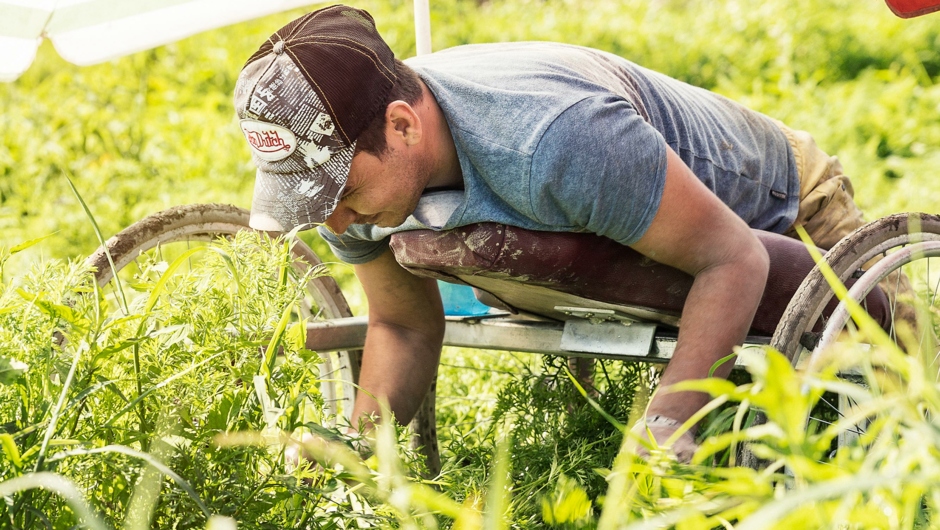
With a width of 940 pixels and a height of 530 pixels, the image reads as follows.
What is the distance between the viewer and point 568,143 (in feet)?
5.51

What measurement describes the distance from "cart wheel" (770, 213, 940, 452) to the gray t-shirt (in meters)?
0.32

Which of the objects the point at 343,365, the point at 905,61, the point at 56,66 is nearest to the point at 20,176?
the point at 56,66

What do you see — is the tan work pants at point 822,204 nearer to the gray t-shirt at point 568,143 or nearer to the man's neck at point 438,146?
the gray t-shirt at point 568,143

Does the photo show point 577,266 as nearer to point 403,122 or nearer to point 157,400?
point 403,122

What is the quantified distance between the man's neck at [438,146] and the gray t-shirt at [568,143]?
17 mm

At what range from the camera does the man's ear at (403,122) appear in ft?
5.68

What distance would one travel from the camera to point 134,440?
4.15 ft

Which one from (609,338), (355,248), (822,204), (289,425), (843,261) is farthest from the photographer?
(822,204)

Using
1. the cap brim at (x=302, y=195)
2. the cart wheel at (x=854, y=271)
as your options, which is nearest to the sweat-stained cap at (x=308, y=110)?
the cap brim at (x=302, y=195)

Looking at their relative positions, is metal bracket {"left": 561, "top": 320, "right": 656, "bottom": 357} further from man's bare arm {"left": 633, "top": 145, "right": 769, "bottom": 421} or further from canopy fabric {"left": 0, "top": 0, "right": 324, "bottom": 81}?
canopy fabric {"left": 0, "top": 0, "right": 324, "bottom": 81}

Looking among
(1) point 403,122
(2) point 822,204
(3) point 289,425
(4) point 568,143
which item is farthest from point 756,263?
(3) point 289,425

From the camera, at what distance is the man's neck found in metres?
1.80

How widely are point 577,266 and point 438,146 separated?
373 millimetres

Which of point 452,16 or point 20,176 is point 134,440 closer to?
point 20,176
